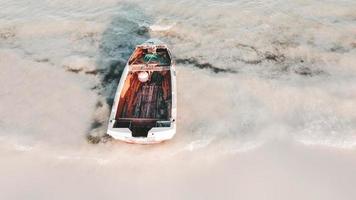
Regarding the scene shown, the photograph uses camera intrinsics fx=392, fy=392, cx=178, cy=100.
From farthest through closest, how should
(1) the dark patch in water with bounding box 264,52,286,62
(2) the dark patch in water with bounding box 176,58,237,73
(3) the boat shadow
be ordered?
(1) the dark patch in water with bounding box 264,52,286,62 < (2) the dark patch in water with bounding box 176,58,237,73 < (3) the boat shadow

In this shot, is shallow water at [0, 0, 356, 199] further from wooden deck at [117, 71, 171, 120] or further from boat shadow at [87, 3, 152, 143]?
wooden deck at [117, 71, 171, 120]

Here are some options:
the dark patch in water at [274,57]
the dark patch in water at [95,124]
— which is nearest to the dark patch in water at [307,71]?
the dark patch in water at [274,57]

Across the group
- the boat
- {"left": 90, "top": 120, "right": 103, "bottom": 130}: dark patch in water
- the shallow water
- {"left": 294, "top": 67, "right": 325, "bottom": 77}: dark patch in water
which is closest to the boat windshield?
the boat

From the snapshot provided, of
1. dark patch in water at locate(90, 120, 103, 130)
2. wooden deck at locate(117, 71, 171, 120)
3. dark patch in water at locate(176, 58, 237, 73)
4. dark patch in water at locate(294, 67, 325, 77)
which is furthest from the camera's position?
dark patch in water at locate(176, 58, 237, 73)

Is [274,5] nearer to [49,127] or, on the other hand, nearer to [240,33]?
[240,33]

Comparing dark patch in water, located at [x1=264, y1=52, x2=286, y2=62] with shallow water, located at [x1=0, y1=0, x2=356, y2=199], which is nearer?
shallow water, located at [x1=0, y1=0, x2=356, y2=199]

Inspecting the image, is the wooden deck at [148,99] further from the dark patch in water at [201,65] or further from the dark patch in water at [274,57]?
the dark patch in water at [274,57]
